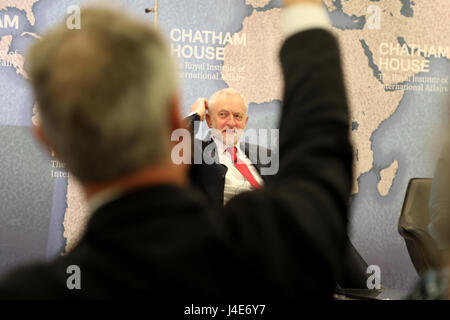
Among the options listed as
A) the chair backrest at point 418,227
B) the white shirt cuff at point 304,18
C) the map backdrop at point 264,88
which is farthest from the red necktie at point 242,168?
the white shirt cuff at point 304,18

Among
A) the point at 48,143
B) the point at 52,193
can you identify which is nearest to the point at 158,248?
the point at 48,143

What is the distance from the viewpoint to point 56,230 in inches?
157

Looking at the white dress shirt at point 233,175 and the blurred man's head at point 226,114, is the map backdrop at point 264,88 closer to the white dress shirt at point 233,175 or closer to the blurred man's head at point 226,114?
the blurred man's head at point 226,114

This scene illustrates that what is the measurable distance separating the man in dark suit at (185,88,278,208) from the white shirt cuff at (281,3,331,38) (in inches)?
79.9

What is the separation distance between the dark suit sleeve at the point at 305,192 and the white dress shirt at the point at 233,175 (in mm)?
2264

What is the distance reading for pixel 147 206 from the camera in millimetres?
493

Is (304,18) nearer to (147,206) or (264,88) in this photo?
(147,206)

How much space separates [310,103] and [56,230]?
370 cm

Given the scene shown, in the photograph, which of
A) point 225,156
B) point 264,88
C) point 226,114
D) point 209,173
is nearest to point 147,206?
point 209,173

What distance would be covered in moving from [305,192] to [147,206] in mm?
144

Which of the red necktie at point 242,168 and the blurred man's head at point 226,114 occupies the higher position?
the blurred man's head at point 226,114

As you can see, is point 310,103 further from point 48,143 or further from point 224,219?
point 48,143

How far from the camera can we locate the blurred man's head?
3406 millimetres

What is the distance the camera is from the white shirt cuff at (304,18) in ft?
1.96
